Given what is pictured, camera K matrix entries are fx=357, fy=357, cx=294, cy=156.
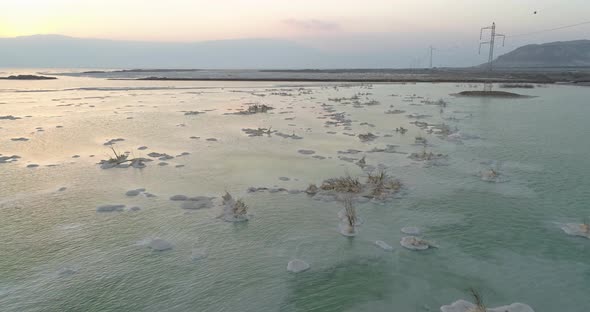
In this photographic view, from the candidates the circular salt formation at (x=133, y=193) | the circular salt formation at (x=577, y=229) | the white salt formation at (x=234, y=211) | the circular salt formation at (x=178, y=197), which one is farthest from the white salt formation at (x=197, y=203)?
the circular salt formation at (x=577, y=229)

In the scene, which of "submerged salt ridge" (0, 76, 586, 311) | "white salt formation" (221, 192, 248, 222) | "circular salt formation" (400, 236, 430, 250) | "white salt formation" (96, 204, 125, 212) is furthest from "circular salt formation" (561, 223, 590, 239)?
"white salt formation" (96, 204, 125, 212)

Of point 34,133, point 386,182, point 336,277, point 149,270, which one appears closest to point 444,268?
point 336,277

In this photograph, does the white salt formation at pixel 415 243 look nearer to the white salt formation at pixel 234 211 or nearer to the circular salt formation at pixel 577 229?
the circular salt formation at pixel 577 229

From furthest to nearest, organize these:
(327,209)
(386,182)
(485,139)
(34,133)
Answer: (34,133)
(485,139)
(386,182)
(327,209)

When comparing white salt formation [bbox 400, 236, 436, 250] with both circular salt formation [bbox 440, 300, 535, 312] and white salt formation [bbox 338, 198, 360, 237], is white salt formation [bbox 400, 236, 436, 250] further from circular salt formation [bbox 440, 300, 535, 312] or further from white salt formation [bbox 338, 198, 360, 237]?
circular salt formation [bbox 440, 300, 535, 312]

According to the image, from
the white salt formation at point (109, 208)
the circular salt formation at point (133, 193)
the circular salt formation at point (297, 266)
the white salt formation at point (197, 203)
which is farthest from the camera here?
the circular salt formation at point (133, 193)

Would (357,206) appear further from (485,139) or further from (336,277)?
(485,139)

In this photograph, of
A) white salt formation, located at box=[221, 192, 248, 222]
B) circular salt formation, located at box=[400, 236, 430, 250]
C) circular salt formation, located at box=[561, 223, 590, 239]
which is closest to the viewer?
circular salt formation, located at box=[400, 236, 430, 250]
